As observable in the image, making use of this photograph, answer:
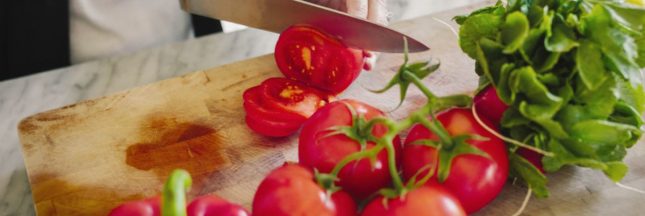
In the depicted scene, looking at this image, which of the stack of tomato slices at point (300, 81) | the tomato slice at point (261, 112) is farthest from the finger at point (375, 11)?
the tomato slice at point (261, 112)

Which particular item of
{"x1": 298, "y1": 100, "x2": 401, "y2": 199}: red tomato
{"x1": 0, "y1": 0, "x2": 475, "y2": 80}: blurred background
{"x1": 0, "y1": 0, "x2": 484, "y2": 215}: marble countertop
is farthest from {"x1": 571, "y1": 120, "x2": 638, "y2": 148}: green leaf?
{"x1": 0, "y1": 0, "x2": 475, "y2": 80}: blurred background

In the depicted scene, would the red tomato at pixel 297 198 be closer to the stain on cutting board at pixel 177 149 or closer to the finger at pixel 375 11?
the stain on cutting board at pixel 177 149

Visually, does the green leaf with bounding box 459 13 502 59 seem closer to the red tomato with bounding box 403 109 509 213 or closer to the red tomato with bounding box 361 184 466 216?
the red tomato with bounding box 403 109 509 213

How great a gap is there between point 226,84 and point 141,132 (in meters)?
0.17

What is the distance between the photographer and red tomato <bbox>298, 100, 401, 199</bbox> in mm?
812

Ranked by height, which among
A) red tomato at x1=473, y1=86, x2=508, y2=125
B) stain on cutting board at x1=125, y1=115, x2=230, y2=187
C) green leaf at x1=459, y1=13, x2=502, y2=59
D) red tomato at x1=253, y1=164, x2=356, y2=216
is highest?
green leaf at x1=459, y1=13, x2=502, y2=59

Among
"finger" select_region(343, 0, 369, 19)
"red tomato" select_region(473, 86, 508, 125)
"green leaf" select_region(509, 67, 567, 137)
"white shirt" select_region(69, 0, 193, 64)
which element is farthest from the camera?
"white shirt" select_region(69, 0, 193, 64)

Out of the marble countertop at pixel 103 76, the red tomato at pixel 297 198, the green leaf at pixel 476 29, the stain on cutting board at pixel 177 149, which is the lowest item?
the marble countertop at pixel 103 76

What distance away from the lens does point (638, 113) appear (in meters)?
0.88

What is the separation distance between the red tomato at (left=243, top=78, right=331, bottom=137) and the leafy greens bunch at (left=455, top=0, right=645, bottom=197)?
0.30 meters

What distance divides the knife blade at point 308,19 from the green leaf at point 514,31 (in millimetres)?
235

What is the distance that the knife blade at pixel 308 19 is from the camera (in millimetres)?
1036

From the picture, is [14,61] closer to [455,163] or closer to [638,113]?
[455,163]

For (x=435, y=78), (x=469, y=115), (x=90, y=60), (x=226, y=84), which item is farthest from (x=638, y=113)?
(x=90, y=60)
